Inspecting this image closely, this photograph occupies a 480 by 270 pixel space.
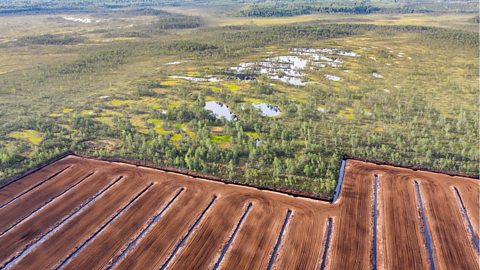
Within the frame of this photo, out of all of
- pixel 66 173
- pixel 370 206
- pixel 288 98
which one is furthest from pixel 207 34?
pixel 370 206

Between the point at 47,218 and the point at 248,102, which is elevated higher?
the point at 248,102

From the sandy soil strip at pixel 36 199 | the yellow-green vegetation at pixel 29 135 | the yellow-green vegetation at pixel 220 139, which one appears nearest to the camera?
the sandy soil strip at pixel 36 199

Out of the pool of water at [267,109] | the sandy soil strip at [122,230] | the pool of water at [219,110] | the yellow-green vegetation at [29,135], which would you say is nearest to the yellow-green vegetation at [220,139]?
the pool of water at [219,110]

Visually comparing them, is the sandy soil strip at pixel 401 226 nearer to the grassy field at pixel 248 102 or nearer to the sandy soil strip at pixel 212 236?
the grassy field at pixel 248 102

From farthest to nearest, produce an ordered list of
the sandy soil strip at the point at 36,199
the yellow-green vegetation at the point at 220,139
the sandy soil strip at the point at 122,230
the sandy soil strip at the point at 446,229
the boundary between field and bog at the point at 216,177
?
the yellow-green vegetation at the point at 220,139
the boundary between field and bog at the point at 216,177
the sandy soil strip at the point at 36,199
the sandy soil strip at the point at 122,230
the sandy soil strip at the point at 446,229

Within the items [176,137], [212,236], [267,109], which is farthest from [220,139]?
[212,236]

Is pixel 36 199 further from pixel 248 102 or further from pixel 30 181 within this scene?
pixel 248 102

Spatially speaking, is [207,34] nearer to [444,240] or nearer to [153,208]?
[153,208]
